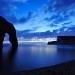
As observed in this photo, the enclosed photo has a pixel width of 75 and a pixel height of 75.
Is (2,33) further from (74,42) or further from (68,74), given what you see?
(74,42)

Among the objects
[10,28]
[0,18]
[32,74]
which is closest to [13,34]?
[10,28]

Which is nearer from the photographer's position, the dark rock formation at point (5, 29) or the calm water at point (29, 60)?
the calm water at point (29, 60)

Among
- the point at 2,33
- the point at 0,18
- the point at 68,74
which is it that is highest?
the point at 0,18

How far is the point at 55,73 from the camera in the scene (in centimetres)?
1530

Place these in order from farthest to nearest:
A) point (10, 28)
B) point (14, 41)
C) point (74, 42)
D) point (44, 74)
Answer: point (74, 42), point (14, 41), point (10, 28), point (44, 74)

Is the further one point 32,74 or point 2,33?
point 2,33

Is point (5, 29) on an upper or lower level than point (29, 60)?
upper

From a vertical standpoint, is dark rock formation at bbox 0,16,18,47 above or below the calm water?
above

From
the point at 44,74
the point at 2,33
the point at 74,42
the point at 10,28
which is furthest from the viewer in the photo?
the point at 74,42

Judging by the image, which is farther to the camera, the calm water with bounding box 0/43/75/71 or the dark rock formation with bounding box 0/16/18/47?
the dark rock formation with bounding box 0/16/18/47

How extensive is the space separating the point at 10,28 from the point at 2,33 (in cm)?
1639

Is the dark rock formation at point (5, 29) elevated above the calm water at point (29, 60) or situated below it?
above

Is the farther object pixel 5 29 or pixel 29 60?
pixel 5 29

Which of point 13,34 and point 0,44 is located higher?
point 13,34
